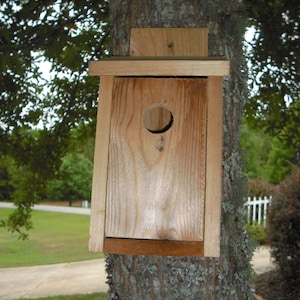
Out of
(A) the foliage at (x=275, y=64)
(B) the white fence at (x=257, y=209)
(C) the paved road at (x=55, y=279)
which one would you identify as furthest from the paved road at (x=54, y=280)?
(A) the foliage at (x=275, y=64)

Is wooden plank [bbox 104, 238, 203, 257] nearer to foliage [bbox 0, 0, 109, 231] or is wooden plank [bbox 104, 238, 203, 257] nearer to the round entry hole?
the round entry hole

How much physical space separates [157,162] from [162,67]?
0.29 meters

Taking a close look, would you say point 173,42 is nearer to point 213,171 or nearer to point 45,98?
point 213,171

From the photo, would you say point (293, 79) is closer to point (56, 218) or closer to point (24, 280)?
point (24, 280)

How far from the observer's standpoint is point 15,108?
3.31m

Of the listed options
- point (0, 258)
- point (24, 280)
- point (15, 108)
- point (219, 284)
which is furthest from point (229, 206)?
point (0, 258)

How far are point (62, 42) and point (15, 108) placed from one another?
1091mm

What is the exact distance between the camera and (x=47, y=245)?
810 cm

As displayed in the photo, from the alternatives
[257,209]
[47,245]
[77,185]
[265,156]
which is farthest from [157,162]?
[265,156]

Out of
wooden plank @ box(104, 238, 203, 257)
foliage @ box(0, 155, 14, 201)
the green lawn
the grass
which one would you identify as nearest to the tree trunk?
wooden plank @ box(104, 238, 203, 257)

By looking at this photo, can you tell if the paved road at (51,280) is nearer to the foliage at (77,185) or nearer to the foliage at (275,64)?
the foliage at (275,64)

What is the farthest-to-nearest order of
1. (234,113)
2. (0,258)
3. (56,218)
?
(56,218) → (0,258) → (234,113)

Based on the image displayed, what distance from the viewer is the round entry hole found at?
154 centimetres

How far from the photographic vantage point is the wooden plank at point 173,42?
168 cm
